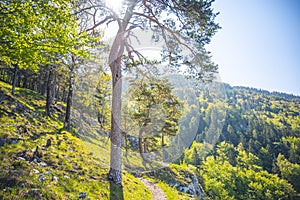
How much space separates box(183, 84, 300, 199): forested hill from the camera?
62500 mm

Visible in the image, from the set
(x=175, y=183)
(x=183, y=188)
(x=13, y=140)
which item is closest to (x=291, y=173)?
(x=183, y=188)

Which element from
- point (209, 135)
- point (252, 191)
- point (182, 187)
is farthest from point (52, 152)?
point (209, 135)

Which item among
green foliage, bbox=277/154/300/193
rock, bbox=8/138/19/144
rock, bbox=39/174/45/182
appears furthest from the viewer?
green foliage, bbox=277/154/300/193

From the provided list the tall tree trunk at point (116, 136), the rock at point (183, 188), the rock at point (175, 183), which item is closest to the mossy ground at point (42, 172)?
the tall tree trunk at point (116, 136)

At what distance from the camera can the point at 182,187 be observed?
64.4 feet

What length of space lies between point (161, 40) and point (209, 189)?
51.3 m

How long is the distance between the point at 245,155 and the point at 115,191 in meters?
106

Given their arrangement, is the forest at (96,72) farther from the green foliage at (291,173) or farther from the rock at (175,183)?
the green foliage at (291,173)

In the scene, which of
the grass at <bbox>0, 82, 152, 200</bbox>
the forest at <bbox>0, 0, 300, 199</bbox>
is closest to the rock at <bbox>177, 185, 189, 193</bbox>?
the forest at <bbox>0, 0, 300, 199</bbox>

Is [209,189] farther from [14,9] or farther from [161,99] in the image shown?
[14,9]

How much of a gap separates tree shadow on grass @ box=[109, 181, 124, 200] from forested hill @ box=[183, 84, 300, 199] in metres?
39.5

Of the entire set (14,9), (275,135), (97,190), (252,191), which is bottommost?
(252,191)

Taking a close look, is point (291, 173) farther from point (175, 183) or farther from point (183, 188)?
point (175, 183)

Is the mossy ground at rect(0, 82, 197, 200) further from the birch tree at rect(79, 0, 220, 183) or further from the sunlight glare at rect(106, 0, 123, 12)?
the sunlight glare at rect(106, 0, 123, 12)
